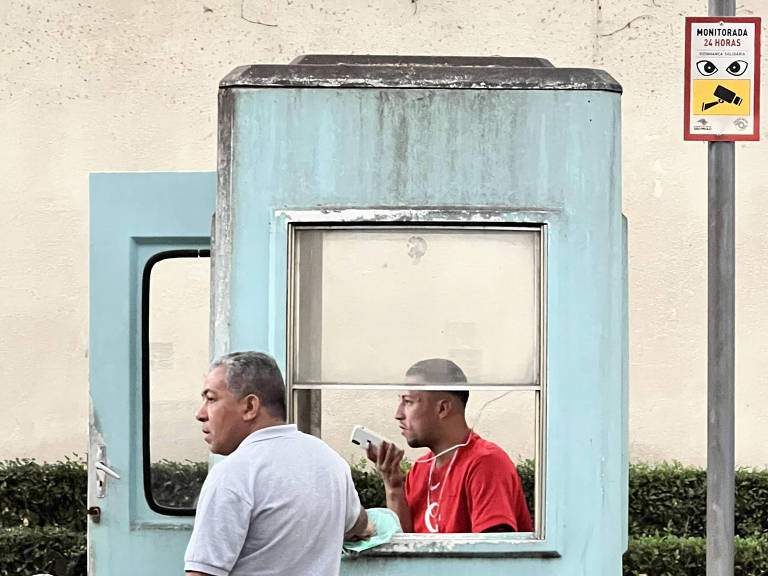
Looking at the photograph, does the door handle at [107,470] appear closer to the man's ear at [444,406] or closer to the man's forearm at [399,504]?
the man's forearm at [399,504]

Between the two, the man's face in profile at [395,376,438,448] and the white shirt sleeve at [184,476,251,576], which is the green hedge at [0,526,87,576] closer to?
the man's face in profile at [395,376,438,448]

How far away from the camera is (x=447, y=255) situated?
15.1ft

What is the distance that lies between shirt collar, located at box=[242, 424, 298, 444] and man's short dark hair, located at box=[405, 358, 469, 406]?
0.93 m

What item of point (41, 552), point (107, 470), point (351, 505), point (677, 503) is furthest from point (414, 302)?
point (677, 503)

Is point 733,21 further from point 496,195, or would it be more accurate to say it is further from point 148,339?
point 148,339

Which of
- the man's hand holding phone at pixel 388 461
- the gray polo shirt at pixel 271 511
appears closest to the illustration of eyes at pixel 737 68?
the man's hand holding phone at pixel 388 461

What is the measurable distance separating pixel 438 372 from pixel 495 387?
188mm

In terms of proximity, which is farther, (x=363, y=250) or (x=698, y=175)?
(x=698, y=175)

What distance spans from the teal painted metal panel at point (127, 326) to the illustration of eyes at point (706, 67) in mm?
1936

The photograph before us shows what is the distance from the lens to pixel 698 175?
30.0ft

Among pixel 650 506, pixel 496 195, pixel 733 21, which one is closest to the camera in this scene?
pixel 496 195

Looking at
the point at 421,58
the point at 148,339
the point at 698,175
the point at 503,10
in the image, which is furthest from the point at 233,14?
the point at 421,58

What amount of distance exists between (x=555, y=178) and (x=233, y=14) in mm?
5027

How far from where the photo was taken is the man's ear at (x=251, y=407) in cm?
374
